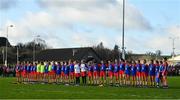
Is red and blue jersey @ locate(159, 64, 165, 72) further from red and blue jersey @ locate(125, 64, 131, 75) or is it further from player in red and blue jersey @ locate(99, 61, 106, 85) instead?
player in red and blue jersey @ locate(99, 61, 106, 85)

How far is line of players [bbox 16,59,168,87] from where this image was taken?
3222cm

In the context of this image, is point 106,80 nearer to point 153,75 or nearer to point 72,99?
point 153,75

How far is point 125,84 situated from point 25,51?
108686 millimetres

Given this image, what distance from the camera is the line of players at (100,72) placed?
32219 mm

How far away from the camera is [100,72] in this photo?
3628 cm

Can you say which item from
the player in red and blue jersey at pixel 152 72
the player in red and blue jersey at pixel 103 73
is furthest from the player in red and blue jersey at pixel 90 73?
the player in red and blue jersey at pixel 152 72

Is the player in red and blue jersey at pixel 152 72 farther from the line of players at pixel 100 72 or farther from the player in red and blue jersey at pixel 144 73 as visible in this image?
the player in red and blue jersey at pixel 144 73

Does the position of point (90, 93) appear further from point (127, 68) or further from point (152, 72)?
point (127, 68)

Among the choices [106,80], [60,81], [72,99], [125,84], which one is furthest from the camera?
[60,81]

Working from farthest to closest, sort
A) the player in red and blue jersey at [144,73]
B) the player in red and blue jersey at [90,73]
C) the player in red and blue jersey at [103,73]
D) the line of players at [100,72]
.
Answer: the player in red and blue jersey at [90,73] < the player in red and blue jersey at [103,73] < the player in red and blue jersey at [144,73] < the line of players at [100,72]

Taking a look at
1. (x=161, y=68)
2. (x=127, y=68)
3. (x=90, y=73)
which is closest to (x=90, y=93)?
(x=161, y=68)

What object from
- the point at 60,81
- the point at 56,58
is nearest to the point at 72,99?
the point at 60,81

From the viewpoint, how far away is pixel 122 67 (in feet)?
112

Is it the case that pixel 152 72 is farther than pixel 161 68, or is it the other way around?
pixel 152 72
